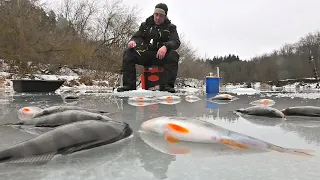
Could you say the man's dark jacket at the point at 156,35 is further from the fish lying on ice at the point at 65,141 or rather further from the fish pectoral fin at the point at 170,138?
the fish lying on ice at the point at 65,141

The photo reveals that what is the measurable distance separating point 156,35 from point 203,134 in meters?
5.06

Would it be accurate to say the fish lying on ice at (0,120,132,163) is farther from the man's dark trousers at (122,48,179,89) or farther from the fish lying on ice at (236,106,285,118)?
the man's dark trousers at (122,48,179,89)

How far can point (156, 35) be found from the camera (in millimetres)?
6254

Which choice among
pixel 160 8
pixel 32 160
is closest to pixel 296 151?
pixel 32 160

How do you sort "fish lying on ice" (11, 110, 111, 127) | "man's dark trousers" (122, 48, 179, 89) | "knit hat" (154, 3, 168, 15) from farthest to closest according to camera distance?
"man's dark trousers" (122, 48, 179, 89) → "knit hat" (154, 3, 168, 15) → "fish lying on ice" (11, 110, 111, 127)

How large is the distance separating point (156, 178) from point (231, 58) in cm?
10558

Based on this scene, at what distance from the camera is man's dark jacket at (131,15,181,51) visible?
622cm

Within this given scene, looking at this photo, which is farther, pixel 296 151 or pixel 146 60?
pixel 146 60

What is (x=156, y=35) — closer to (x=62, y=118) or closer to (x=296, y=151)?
(x=62, y=118)

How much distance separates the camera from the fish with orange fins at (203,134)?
125cm

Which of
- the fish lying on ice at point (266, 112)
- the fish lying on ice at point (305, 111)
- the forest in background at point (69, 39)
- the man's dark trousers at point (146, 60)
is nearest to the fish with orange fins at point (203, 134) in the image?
the fish lying on ice at point (266, 112)

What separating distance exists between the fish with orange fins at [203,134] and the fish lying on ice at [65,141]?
189mm

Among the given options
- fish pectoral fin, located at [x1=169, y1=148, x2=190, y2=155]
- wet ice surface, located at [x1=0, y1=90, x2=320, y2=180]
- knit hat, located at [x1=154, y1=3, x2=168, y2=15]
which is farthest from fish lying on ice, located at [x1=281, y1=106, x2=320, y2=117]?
knit hat, located at [x1=154, y1=3, x2=168, y2=15]

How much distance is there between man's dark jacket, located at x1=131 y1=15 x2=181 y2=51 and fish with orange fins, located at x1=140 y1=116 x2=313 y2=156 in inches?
184
